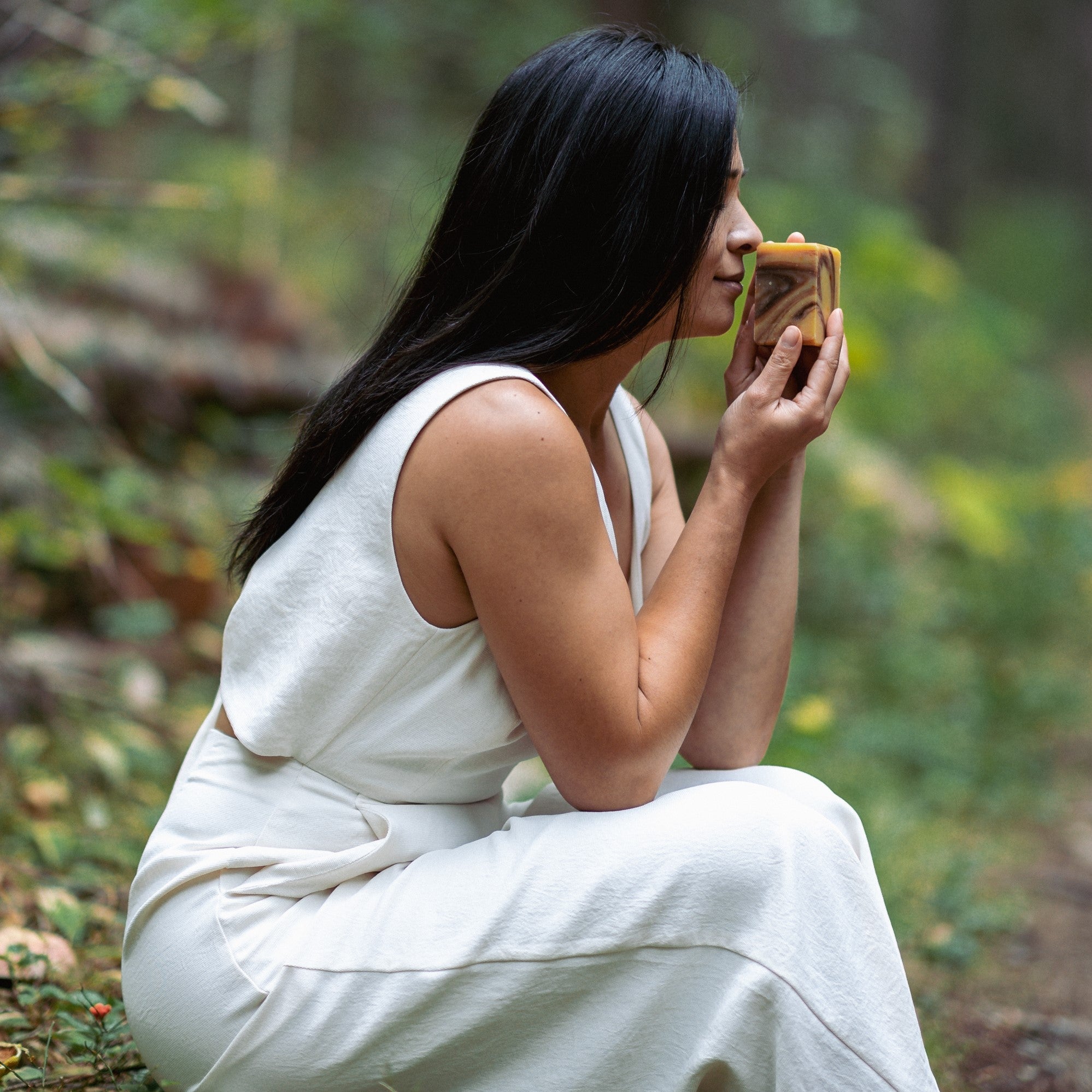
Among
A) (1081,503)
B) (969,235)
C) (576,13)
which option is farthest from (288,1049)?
(969,235)

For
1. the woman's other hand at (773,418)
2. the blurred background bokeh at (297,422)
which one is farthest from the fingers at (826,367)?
the blurred background bokeh at (297,422)

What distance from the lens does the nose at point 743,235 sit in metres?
1.57

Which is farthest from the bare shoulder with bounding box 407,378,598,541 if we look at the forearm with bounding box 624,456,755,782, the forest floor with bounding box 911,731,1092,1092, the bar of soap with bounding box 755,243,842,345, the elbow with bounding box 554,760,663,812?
the forest floor with bounding box 911,731,1092,1092

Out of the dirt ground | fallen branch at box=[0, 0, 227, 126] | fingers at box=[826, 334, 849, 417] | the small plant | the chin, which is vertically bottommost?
the dirt ground

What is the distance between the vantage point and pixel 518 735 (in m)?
1.53

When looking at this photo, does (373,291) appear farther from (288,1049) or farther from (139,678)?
(288,1049)

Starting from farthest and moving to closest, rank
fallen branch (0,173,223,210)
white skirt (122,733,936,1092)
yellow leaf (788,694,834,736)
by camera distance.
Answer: fallen branch (0,173,223,210) → yellow leaf (788,694,834,736) → white skirt (122,733,936,1092)

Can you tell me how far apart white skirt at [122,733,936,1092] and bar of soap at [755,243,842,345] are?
0.61 metres

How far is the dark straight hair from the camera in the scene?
1.45 meters

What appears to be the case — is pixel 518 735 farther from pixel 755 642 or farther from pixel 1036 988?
pixel 1036 988

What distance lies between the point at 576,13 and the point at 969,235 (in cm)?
569

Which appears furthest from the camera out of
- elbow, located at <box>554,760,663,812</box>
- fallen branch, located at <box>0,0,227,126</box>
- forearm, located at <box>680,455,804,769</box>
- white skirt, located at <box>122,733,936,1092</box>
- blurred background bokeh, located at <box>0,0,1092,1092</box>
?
fallen branch, located at <box>0,0,227,126</box>

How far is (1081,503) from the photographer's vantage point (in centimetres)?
534

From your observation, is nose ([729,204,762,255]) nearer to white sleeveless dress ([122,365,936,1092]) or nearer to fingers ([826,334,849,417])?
fingers ([826,334,849,417])
